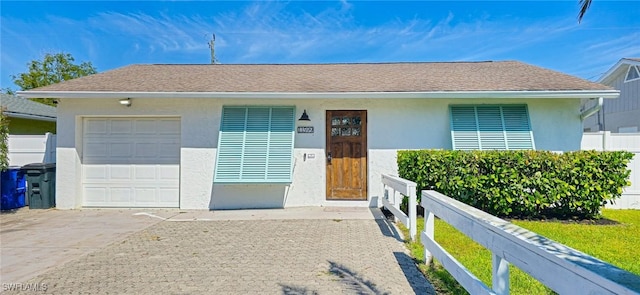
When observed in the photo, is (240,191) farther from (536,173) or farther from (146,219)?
(536,173)

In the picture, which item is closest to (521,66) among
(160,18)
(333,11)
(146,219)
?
(333,11)

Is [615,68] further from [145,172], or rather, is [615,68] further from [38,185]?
[38,185]

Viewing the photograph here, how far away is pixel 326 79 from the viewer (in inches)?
359

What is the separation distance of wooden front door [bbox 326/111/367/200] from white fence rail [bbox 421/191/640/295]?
193 inches

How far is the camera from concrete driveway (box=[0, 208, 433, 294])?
3666 mm

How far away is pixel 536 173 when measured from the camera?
642 cm

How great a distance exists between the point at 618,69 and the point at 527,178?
1277 centimetres

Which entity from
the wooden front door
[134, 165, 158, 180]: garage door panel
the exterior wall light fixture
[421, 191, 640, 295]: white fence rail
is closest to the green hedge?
the wooden front door

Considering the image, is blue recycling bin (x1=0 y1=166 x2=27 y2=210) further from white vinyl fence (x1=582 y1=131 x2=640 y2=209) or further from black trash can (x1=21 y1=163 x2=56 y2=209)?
white vinyl fence (x1=582 y1=131 x2=640 y2=209)

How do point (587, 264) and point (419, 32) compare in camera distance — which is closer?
point (587, 264)

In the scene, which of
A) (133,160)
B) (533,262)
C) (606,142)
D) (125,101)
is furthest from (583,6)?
(133,160)

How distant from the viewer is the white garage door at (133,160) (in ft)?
Result: 27.6

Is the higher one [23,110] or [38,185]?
[23,110]

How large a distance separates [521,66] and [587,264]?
10256mm
